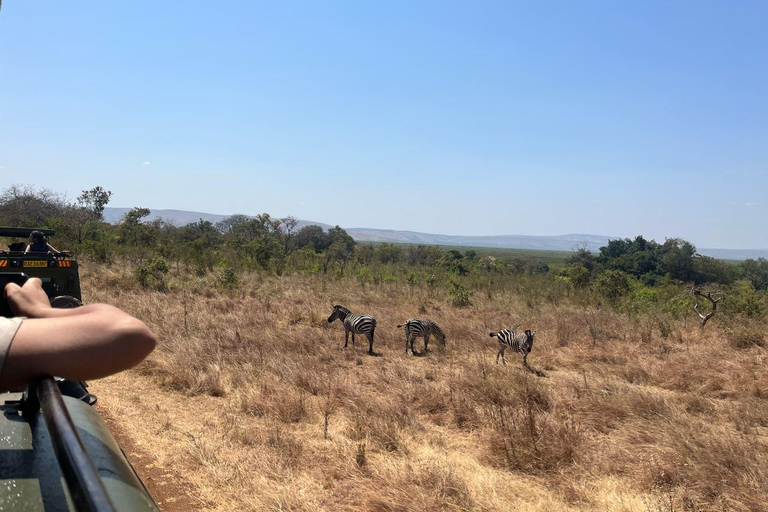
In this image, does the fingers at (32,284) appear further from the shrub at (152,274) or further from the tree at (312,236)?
the tree at (312,236)

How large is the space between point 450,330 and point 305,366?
15.9 ft

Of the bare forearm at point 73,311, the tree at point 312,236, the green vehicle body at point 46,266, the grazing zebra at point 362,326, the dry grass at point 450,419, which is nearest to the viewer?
the bare forearm at point 73,311

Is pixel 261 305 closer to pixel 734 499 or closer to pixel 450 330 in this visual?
pixel 450 330

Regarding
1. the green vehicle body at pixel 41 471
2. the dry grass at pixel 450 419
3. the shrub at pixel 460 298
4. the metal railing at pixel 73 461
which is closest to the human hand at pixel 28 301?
the green vehicle body at pixel 41 471

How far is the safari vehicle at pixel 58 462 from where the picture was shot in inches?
32.0

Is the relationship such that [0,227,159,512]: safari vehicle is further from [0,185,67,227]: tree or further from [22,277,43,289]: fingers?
[0,185,67,227]: tree

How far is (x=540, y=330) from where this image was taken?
40.5ft

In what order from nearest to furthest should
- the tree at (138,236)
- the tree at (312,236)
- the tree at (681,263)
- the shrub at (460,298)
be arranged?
the shrub at (460,298)
the tree at (138,236)
the tree at (681,263)
the tree at (312,236)

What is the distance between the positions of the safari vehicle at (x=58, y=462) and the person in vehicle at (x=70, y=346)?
0.05m

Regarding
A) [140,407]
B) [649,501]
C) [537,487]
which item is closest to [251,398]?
[140,407]

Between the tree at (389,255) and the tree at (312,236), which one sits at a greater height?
the tree at (312,236)

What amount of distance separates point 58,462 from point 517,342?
929 cm

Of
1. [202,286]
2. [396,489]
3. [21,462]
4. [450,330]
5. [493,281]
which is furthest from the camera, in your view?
[493,281]

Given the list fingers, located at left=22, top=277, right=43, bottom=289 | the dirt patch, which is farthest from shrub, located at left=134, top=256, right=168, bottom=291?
fingers, located at left=22, top=277, right=43, bottom=289
